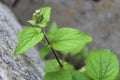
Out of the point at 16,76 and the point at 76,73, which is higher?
the point at 16,76

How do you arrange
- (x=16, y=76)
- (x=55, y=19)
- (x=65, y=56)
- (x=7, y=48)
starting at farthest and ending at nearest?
1. (x=55, y=19)
2. (x=65, y=56)
3. (x=7, y=48)
4. (x=16, y=76)

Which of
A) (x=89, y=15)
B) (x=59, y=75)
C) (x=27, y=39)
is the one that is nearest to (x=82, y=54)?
(x=89, y=15)

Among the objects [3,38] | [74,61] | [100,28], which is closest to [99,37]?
[100,28]

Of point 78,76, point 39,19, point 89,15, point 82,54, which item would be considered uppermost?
point 39,19

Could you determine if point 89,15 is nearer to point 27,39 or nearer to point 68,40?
point 68,40

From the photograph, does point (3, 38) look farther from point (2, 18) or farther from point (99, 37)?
point (99, 37)

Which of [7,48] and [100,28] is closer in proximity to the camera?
[7,48]

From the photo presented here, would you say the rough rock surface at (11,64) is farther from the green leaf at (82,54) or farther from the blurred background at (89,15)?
the blurred background at (89,15)

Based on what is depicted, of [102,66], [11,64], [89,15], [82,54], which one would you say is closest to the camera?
[11,64]
